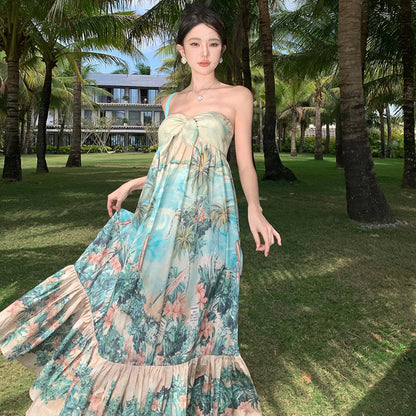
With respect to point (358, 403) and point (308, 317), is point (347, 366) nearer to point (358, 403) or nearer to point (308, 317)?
point (358, 403)

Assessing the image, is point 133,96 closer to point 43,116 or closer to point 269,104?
point 43,116

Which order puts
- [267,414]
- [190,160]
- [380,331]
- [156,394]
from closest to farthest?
[156,394] → [190,160] → [267,414] → [380,331]

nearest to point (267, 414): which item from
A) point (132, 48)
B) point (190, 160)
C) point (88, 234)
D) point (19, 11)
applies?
point (190, 160)

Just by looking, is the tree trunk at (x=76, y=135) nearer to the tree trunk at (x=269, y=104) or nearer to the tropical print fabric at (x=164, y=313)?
the tree trunk at (x=269, y=104)

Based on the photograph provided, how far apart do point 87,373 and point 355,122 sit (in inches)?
275

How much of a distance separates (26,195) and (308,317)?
9514mm

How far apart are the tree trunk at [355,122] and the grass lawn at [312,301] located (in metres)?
0.46

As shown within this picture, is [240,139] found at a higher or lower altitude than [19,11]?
lower

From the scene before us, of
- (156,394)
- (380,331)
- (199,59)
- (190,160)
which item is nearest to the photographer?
(156,394)

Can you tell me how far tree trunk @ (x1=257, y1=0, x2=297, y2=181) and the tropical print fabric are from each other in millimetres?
12066

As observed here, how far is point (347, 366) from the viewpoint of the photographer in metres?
3.13

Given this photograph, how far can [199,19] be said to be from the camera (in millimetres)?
2129

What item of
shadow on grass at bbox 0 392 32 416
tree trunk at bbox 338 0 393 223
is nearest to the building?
tree trunk at bbox 338 0 393 223

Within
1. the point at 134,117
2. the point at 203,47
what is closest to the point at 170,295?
the point at 203,47
